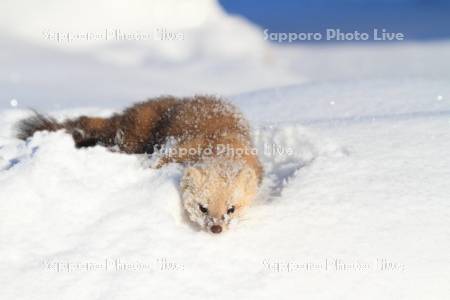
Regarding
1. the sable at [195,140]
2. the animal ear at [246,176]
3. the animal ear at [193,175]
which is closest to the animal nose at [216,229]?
the sable at [195,140]

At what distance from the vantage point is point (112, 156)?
483 cm

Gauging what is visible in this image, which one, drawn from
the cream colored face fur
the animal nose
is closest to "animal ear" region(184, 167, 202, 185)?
the cream colored face fur

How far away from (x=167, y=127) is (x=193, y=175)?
1.22 metres

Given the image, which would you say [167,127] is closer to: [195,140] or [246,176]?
[195,140]

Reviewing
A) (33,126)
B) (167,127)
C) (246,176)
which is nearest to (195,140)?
(167,127)

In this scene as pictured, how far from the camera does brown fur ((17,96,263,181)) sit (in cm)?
530

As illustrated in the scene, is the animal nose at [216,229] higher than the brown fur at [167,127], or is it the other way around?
the brown fur at [167,127]

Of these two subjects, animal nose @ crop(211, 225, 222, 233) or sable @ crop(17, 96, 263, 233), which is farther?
sable @ crop(17, 96, 263, 233)

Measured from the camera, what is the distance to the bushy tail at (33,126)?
20.1 feet

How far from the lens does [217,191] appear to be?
15.3 ft

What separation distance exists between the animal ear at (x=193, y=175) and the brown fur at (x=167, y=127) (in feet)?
1.52

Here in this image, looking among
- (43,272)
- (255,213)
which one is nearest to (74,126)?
(255,213)

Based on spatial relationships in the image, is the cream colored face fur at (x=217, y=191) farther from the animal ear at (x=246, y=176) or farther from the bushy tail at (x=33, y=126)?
the bushy tail at (x=33, y=126)

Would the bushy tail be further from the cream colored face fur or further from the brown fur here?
the cream colored face fur
